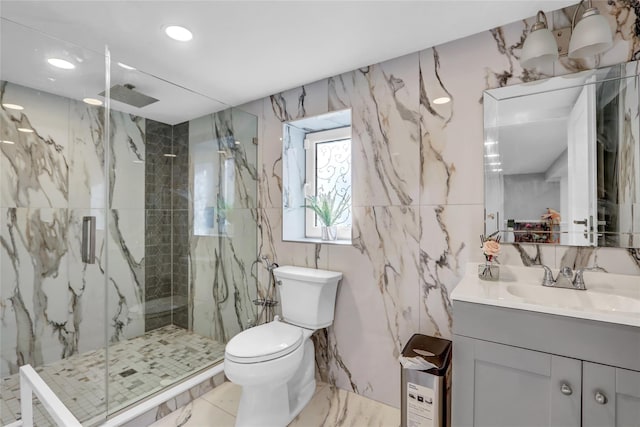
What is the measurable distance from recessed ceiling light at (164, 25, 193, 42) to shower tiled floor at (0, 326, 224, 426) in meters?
1.95

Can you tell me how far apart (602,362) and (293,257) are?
171 centimetres

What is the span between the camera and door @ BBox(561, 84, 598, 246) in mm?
1319

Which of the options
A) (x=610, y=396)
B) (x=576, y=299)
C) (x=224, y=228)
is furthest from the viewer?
(x=224, y=228)

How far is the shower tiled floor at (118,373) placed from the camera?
1640 millimetres

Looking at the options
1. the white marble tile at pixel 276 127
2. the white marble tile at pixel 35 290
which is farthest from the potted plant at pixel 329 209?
the white marble tile at pixel 35 290

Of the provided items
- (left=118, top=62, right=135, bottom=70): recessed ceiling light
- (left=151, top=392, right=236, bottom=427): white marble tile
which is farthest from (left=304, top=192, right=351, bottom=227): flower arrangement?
(left=118, top=62, right=135, bottom=70): recessed ceiling light

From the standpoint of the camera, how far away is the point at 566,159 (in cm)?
138

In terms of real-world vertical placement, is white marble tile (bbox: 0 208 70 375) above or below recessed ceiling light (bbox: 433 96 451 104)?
below

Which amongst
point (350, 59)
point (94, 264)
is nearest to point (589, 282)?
point (350, 59)

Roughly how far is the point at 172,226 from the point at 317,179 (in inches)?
48.9

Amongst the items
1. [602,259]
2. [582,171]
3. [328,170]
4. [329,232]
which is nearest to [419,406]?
[602,259]

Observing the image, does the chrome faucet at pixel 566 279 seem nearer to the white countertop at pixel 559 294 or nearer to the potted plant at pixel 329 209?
the white countertop at pixel 559 294

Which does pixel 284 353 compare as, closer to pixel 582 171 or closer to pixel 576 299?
pixel 576 299

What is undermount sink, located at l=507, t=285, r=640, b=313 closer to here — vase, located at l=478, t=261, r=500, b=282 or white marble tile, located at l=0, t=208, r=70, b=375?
vase, located at l=478, t=261, r=500, b=282
